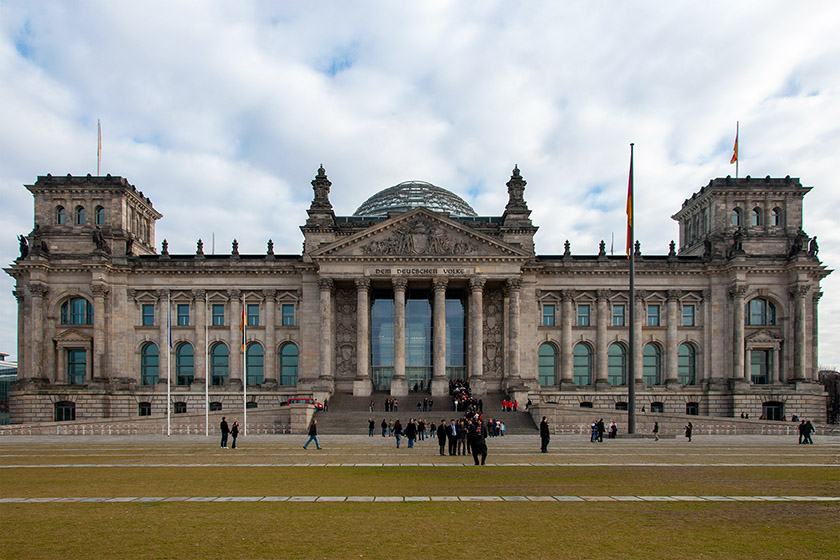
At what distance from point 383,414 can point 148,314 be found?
3091cm

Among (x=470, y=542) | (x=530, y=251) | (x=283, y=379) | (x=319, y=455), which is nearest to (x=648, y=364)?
(x=530, y=251)

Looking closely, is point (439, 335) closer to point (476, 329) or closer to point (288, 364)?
point (476, 329)

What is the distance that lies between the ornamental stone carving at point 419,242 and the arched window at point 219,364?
19257 millimetres

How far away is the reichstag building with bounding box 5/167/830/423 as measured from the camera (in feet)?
230

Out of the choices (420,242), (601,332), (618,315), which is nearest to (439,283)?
(420,242)

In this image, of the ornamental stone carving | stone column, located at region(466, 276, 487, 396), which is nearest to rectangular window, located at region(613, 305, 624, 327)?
stone column, located at region(466, 276, 487, 396)

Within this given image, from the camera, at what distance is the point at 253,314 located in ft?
248

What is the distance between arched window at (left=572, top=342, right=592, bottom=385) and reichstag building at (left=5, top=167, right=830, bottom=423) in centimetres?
15

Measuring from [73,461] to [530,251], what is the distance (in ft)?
169

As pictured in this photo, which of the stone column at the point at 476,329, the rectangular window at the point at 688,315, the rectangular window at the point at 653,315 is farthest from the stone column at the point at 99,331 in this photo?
the rectangular window at the point at 688,315

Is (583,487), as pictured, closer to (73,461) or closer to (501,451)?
(501,451)

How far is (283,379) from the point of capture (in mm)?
75438

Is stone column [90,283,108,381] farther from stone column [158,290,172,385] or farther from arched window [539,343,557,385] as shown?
arched window [539,343,557,385]

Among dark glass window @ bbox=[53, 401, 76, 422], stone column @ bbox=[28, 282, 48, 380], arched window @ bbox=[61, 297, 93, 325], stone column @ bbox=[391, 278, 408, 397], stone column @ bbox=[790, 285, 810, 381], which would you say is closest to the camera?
stone column @ bbox=[391, 278, 408, 397]
